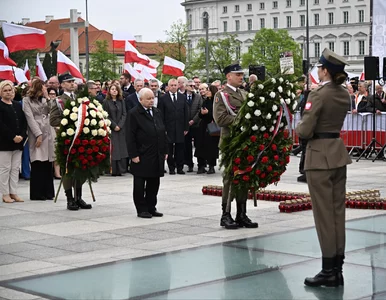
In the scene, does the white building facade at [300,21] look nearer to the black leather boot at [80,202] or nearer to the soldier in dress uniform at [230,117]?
the black leather boot at [80,202]

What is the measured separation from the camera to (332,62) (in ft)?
27.1

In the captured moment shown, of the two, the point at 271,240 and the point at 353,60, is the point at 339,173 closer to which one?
the point at 271,240

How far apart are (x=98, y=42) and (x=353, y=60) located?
5494cm

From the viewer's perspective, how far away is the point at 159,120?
1319 cm

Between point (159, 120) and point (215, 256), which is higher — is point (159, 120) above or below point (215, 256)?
above

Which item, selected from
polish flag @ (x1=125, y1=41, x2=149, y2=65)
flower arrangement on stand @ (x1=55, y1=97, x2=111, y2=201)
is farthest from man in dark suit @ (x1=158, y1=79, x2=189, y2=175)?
flower arrangement on stand @ (x1=55, y1=97, x2=111, y2=201)

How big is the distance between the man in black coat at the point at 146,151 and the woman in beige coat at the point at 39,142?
2851 mm

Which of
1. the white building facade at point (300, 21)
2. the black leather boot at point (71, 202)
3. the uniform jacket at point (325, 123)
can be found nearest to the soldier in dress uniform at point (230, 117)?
the black leather boot at point (71, 202)

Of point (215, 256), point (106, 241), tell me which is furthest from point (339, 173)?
point (106, 241)

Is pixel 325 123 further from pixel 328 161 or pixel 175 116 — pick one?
pixel 175 116

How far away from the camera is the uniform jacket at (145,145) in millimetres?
12812

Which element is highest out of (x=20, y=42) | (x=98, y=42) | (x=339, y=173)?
(x=98, y=42)

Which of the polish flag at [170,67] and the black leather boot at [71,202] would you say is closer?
the black leather boot at [71,202]

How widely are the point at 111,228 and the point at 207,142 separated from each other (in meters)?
8.00
